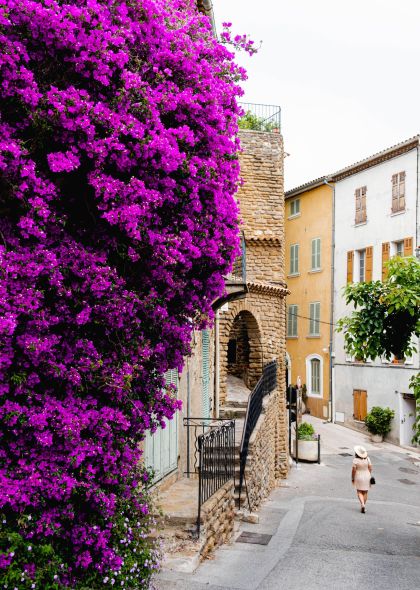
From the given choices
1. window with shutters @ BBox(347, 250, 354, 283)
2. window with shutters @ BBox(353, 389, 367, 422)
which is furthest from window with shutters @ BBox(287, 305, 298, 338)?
window with shutters @ BBox(353, 389, 367, 422)

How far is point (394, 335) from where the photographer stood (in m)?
10.8

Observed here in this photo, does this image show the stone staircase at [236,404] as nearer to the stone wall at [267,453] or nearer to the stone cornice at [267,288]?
the stone wall at [267,453]

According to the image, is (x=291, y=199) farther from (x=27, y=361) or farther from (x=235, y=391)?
(x=27, y=361)

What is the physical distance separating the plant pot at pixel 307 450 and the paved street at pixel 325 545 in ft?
8.80

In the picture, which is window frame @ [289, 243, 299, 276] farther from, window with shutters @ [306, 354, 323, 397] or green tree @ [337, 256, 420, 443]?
green tree @ [337, 256, 420, 443]

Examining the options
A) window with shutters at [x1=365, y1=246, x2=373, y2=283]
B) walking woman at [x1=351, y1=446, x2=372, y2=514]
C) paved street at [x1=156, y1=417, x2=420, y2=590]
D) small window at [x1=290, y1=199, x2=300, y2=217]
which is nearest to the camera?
Result: paved street at [x1=156, y1=417, x2=420, y2=590]

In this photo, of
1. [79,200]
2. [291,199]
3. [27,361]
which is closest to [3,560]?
[27,361]

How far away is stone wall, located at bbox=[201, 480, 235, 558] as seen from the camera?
8219mm

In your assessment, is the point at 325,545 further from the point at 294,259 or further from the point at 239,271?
the point at 294,259

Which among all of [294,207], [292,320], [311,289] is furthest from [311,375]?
[294,207]

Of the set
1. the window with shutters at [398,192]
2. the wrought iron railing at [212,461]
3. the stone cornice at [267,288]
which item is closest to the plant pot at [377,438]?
the window with shutters at [398,192]

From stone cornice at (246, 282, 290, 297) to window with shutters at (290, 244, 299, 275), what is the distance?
1653 cm

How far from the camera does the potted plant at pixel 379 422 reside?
2812 cm

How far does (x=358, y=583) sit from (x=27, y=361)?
210 inches
